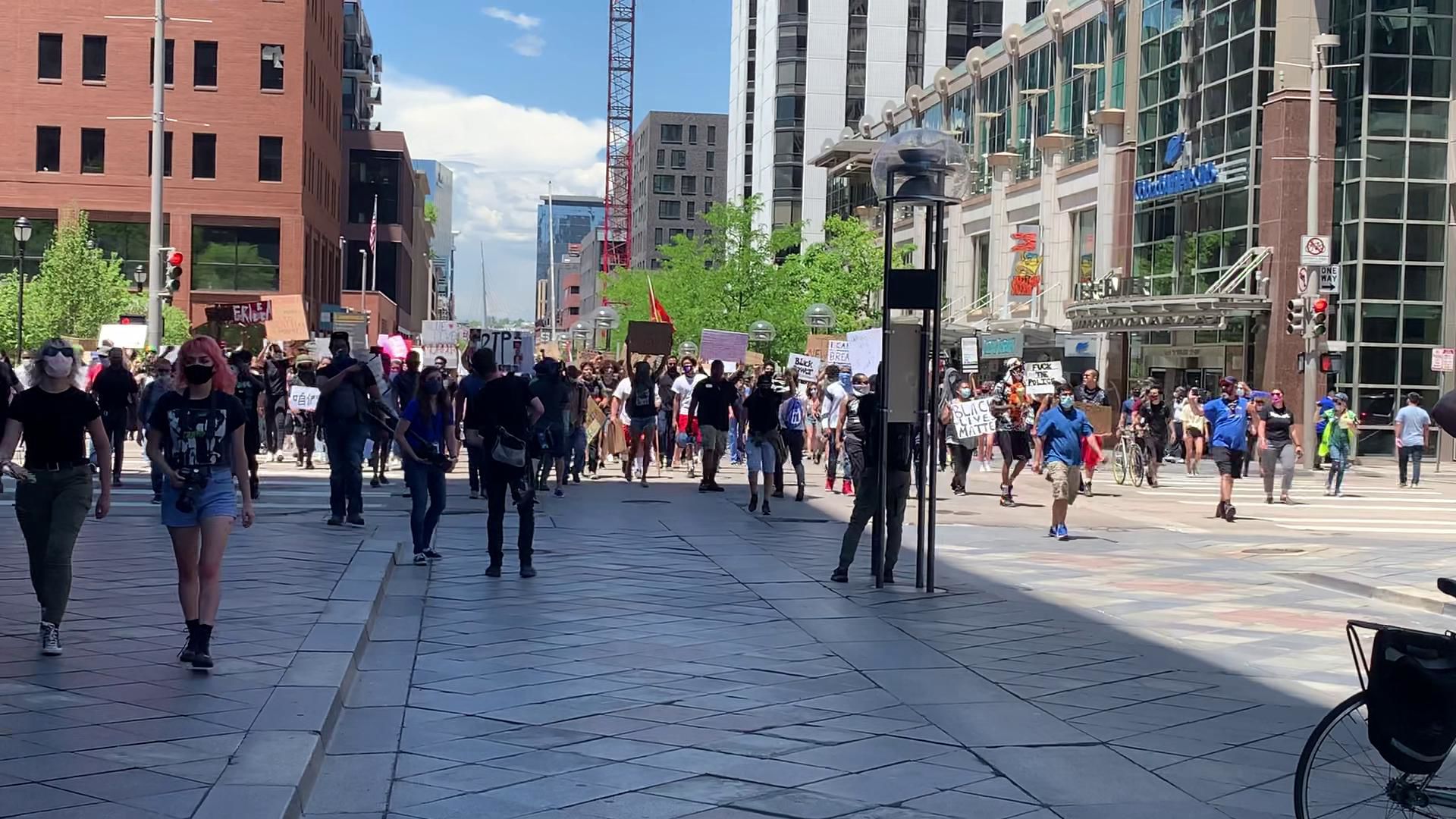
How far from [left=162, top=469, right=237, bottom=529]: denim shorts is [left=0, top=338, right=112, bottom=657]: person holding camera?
1.50 ft

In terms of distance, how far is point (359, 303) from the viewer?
292 feet

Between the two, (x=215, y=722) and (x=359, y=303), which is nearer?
(x=215, y=722)

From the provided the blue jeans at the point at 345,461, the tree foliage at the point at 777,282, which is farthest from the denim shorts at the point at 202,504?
the tree foliage at the point at 777,282

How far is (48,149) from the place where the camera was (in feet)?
194

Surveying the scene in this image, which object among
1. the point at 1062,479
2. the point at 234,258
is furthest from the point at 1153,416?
the point at 234,258

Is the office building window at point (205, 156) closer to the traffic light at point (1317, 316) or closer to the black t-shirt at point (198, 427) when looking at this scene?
the traffic light at point (1317, 316)

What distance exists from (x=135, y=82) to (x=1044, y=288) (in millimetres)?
34836

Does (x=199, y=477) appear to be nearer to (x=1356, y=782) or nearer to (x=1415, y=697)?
(x=1356, y=782)

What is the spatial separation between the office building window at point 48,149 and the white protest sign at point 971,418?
153 ft

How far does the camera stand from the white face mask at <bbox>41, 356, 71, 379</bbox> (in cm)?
853

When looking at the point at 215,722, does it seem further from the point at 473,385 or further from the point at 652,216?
the point at 652,216

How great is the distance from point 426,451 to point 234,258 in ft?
168

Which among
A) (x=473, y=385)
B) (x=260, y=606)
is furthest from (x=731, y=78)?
(x=260, y=606)

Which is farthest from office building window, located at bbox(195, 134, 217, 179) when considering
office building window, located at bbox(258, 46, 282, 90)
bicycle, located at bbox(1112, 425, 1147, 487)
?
bicycle, located at bbox(1112, 425, 1147, 487)
